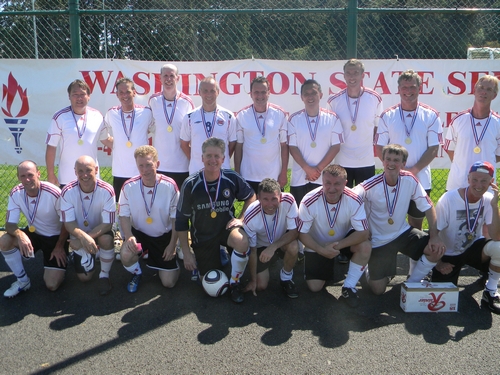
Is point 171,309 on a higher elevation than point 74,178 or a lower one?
lower

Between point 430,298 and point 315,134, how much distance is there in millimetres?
2023

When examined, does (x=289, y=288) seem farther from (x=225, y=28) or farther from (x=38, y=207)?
(x=225, y=28)

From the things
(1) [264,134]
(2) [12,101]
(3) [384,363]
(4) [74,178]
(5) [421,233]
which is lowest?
(3) [384,363]

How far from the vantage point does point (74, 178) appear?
5.13 m

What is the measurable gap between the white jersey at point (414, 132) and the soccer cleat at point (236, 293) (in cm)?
212

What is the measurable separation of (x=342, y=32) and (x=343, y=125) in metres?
11.9

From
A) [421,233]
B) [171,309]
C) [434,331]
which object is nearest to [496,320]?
[434,331]

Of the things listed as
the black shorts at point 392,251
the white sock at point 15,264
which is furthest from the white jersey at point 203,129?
the white sock at point 15,264

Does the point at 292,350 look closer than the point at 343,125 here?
Yes

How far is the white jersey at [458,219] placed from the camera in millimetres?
4227

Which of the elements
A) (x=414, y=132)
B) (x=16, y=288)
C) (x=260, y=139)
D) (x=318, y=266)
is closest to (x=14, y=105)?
(x=16, y=288)

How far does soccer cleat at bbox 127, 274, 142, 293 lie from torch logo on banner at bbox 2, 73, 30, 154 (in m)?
2.90

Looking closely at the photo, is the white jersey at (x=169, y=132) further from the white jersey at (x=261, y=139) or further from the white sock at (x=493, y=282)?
the white sock at (x=493, y=282)

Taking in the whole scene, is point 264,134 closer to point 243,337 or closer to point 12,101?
point 243,337
